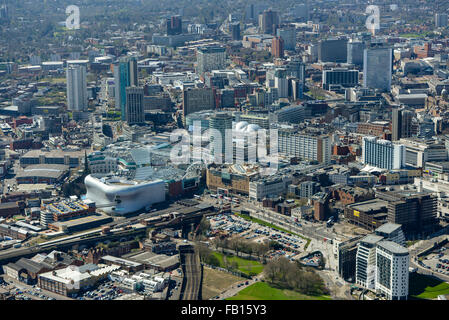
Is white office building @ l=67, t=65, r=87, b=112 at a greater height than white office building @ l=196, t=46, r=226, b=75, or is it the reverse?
white office building @ l=196, t=46, r=226, b=75

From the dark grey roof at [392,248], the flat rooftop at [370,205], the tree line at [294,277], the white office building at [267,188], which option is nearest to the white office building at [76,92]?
the white office building at [267,188]

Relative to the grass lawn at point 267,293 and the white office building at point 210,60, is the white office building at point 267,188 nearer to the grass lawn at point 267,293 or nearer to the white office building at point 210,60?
the grass lawn at point 267,293

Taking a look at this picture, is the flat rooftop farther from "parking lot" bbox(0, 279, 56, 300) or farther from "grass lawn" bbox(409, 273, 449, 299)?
"parking lot" bbox(0, 279, 56, 300)

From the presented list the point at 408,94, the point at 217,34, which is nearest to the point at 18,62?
the point at 217,34

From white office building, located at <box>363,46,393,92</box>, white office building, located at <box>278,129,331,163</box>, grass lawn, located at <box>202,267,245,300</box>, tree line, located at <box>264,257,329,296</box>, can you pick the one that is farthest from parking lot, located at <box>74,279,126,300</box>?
white office building, located at <box>363,46,393,92</box>

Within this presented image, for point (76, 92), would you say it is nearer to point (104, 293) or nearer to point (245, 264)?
point (245, 264)
